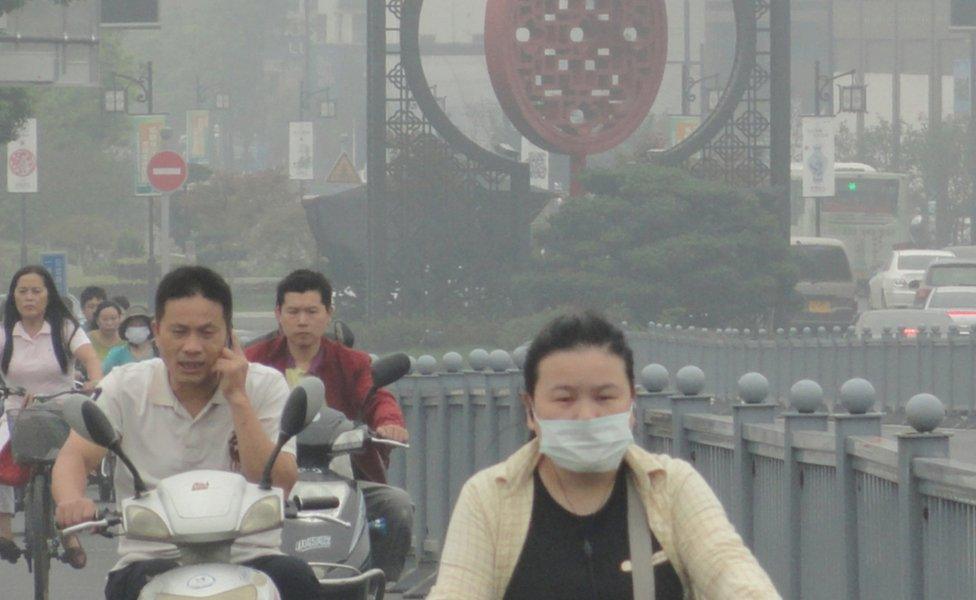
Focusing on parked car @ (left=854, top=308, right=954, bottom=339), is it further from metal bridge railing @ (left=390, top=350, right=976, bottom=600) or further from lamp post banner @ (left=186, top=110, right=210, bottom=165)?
lamp post banner @ (left=186, top=110, right=210, bottom=165)

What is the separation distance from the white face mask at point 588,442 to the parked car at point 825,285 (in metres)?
44.9

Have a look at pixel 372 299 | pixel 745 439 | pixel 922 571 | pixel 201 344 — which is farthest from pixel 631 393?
pixel 372 299

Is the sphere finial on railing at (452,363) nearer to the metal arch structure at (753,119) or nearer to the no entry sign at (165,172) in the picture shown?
the no entry sign at (165,172)

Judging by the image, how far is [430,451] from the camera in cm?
1328

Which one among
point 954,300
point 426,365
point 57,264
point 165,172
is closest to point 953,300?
point 954,300

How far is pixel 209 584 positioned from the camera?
5324 millimetres

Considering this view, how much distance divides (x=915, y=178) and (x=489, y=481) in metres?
96.3

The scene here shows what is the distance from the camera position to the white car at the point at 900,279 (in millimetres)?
51781

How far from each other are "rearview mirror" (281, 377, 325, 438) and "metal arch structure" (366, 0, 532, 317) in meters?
37.9

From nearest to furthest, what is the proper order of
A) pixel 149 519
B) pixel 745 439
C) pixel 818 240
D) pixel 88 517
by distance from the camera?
pixel 149 519, pixel 88 517, pixel 745 439, pixel 818 240

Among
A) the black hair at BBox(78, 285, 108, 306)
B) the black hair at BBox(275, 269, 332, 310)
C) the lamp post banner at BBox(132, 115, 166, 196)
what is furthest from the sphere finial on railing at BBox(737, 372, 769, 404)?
the lamp post banner at BBox(132, 115, 166, 196)

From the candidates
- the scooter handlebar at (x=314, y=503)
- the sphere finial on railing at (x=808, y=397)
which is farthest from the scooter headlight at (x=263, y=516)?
the sphere finial on railing at (x=808, y=397)

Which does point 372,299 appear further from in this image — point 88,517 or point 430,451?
point 88,517

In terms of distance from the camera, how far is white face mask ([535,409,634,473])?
13.0 feet
